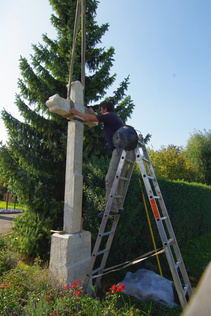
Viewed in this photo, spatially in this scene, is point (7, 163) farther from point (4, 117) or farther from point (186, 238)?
point (186, 238)

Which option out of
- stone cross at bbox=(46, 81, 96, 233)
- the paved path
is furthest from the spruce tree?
stone cross at bbox=(46, 81, 96, 233)

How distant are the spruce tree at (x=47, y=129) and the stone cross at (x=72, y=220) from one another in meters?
2.27

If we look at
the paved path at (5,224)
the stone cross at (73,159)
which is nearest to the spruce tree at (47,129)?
the paved path at (5,224)

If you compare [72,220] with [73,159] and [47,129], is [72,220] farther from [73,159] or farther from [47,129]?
[47,129]

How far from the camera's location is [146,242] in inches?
223

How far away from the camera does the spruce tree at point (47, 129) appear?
560 centimetres

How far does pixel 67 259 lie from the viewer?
3066mm

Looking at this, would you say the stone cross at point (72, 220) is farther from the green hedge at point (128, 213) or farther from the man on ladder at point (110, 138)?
the green hedge at point (128, 213)

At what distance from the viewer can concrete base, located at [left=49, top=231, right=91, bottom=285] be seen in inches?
120

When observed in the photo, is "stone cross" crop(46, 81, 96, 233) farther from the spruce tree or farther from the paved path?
the paved path

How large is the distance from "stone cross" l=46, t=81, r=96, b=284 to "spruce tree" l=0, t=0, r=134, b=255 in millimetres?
2269

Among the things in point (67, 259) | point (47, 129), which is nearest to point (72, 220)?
point (67, 259)

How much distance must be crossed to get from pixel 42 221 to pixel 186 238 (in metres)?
5.81

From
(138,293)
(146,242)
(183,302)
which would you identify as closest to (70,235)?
(138,293)
